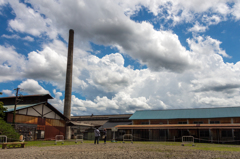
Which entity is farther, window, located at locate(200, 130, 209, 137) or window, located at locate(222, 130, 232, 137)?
window, located at locate(200, 130, 209, 137)

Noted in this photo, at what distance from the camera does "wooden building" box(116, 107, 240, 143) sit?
101 feet

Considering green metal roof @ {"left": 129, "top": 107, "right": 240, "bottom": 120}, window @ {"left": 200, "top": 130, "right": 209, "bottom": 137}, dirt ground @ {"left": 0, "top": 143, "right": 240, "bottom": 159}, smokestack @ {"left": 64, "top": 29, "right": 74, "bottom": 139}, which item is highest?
smokestack @ {"left": 64, "top": 29, "right": 74, "bottom": 139}

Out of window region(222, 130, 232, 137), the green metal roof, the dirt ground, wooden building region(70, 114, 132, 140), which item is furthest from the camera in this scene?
wooden building region(70, 114, 132, 140)

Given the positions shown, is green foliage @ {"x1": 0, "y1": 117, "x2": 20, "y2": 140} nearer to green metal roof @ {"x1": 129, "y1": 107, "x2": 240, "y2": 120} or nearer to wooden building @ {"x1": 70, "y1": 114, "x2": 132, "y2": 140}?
wooden building @ {"x1": 70, "y1": 114, "x2": 132, "y2": 140}

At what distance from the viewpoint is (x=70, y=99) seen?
44.7 m

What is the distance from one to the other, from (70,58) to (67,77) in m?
4.42

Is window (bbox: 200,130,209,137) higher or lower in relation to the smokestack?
lower

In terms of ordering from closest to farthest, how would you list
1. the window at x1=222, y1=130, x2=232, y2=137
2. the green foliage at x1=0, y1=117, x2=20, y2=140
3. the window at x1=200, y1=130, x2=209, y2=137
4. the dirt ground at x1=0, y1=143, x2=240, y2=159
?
the dirt ground at x1=0, y1=143, x2=240, y2=159
the green foliage at x1=0, y1=117, x2=20, y2=140
the window at x1=222, y1=130, x2=232, y2=137
the window at x1=200, y1=130, x2=209, y2=137

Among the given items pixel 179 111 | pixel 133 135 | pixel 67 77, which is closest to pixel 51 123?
pixel 67 77

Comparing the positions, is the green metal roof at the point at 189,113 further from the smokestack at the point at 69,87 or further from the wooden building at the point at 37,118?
the wooden building at the point at 37,118

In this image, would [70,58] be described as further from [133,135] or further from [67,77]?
[133,135]

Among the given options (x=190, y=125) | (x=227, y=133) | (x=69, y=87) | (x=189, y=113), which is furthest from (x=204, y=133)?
(x=69, y=87)

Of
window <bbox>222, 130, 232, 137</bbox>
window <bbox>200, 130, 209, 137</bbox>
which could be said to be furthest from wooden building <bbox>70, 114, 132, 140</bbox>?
window <bbox>222, 130, 232, 137</bbox>

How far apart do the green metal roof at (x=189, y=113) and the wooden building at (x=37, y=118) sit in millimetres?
15686
